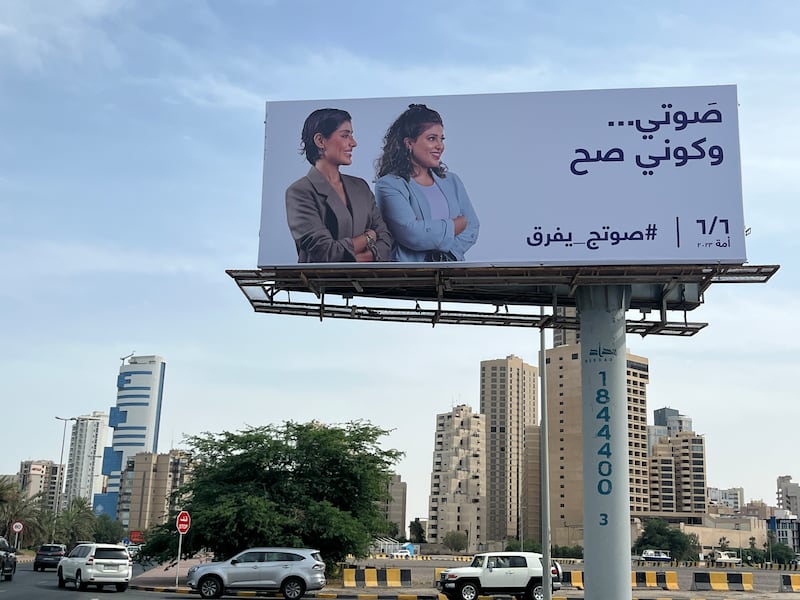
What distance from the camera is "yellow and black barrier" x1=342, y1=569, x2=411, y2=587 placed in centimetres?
3369

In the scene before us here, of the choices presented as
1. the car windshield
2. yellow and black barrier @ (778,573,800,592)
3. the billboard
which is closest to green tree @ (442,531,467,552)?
yellow and black barrier @ (778,573,800,592)

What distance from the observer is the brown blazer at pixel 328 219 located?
808 inches

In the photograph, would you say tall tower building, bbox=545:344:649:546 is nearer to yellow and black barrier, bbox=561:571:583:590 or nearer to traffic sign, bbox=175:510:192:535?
yellow and black barrier, bbox=561:571:583:590

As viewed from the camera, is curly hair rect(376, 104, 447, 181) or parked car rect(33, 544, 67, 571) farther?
parked car rect(33, 544, 67, 571)

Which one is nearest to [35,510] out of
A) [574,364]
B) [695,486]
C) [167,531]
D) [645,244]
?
[167,531]

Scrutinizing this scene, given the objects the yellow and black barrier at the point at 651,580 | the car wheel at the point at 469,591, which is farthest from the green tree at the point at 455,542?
the car wheel at the point at 469,591

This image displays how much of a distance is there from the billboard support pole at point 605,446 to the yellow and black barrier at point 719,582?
18.1m

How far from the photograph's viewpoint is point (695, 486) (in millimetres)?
175500

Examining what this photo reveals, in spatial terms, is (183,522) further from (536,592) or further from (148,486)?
(148,486)

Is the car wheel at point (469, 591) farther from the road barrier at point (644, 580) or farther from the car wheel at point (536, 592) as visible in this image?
the road barrier at point (644, 580)

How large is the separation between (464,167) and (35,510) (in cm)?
6421

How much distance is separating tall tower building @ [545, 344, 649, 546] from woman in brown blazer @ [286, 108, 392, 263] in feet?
400

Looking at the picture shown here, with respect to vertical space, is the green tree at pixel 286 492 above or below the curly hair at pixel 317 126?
below

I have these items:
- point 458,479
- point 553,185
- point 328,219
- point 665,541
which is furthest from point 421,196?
point 458,479
